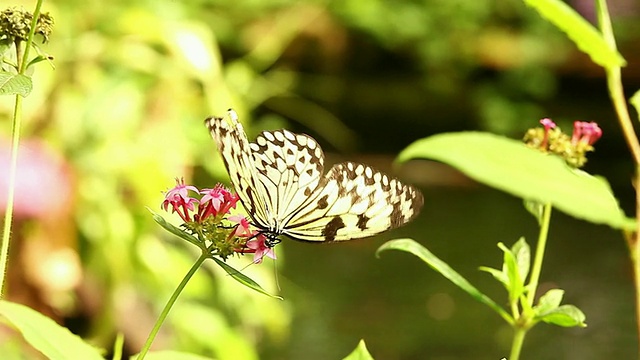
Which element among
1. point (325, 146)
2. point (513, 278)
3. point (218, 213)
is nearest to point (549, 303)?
point (513, 278)

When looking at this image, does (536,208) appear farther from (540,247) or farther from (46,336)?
(46,336)

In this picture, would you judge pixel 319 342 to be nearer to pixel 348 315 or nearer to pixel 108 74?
pixel 348 315

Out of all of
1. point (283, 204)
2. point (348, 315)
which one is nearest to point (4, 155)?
point (283, 204)

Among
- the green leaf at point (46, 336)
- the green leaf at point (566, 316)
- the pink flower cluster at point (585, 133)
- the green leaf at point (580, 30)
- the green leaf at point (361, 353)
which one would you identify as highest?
the pink flower cluster at point (585, 133)

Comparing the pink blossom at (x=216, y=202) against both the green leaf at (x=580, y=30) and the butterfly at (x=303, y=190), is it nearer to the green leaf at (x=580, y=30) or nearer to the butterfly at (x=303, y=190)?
the butterfly at (x=303, y=190)

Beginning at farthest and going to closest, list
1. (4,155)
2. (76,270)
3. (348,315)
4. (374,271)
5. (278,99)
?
(278,99) → (374,271) → (348,315) → (76,270) → (4,155)

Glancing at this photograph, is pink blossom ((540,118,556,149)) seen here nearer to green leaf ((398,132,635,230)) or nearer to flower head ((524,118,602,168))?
flower head ((524,118,602,168))

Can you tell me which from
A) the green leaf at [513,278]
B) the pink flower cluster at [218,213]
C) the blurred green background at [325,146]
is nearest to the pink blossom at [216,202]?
the pink flower cluster at [218,213]
